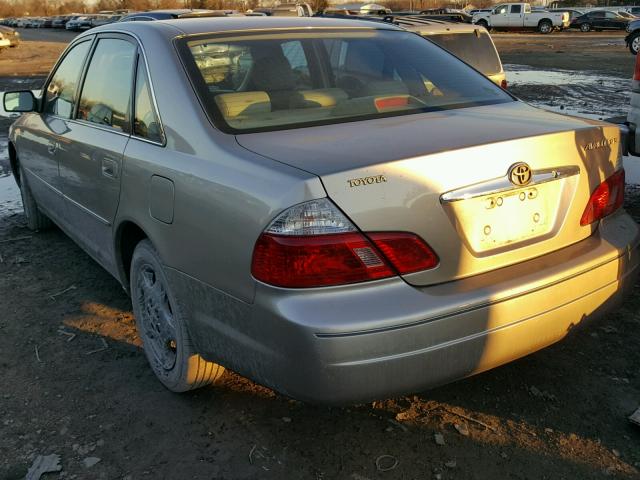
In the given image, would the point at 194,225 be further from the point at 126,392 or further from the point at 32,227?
the point at 32,227

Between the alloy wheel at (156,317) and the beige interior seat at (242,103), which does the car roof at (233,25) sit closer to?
the beige interior seat at (242,103)

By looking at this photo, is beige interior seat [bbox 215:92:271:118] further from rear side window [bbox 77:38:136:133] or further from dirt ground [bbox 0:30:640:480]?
dirt ground [bbox 0:30:640:480]

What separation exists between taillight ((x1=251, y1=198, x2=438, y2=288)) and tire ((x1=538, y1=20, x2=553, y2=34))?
47.7m

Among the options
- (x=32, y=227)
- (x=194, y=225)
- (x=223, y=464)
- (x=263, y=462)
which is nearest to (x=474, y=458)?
(x=263, y=462)

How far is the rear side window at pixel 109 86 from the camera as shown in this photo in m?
3.23

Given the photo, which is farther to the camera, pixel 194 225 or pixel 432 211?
pixel 194 225

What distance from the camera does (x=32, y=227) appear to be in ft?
18.0

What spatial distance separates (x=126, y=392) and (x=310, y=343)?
142cm

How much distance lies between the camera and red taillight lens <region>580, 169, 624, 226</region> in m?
2.64

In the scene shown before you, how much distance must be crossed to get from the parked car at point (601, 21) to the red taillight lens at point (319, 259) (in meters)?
46.2

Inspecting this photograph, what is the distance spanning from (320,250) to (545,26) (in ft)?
158

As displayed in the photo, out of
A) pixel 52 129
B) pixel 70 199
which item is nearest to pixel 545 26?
pixel 52 129

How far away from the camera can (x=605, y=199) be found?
8.92 feet

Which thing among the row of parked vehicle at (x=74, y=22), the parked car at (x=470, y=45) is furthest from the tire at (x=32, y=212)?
the row of parked vehicle at (x=74, y=22)
